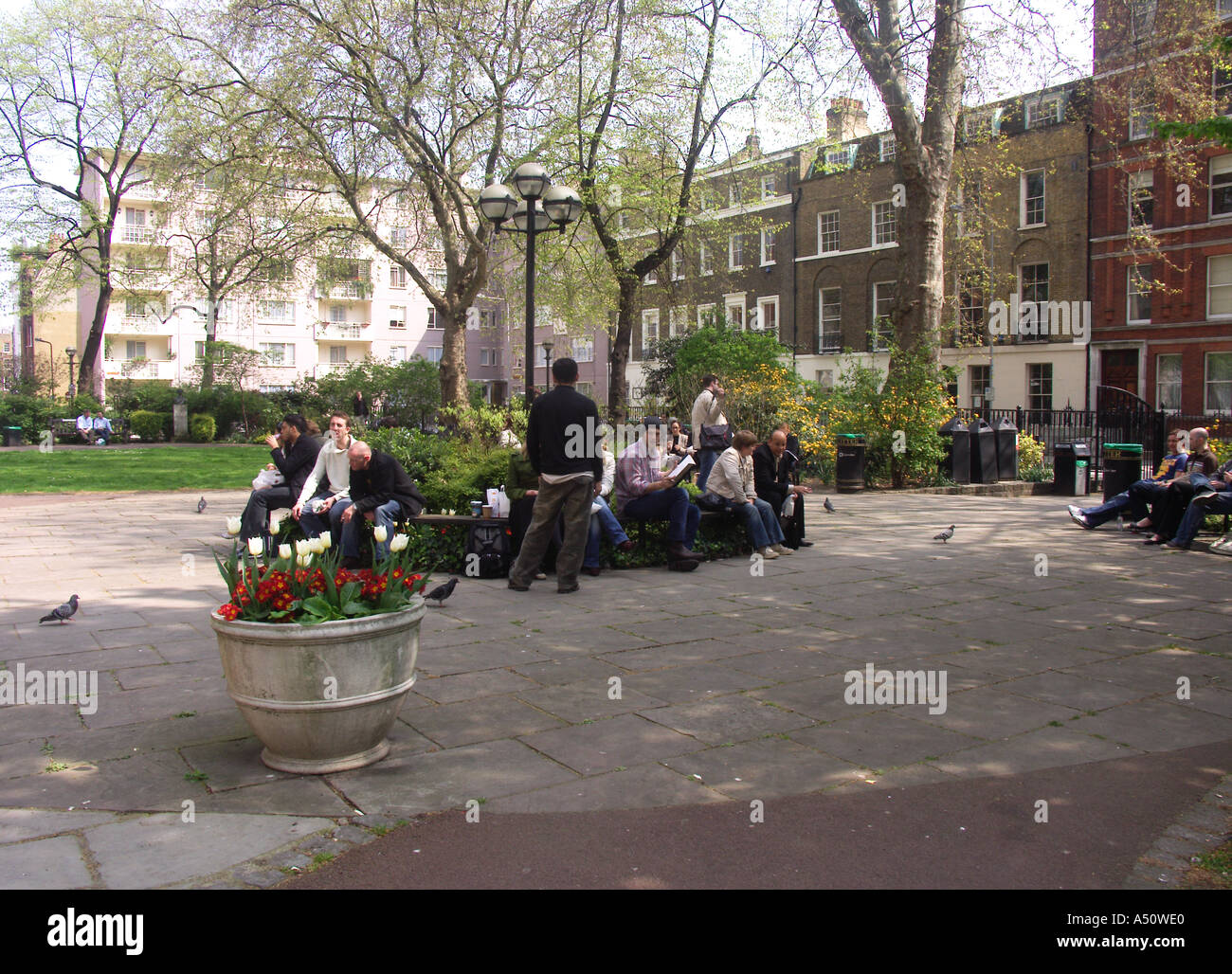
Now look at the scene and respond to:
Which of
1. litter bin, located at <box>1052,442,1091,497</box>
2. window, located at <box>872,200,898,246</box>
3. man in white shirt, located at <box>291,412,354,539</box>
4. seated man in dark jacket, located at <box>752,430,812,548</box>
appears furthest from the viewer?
window, located at <box>872,200,898,246</box>

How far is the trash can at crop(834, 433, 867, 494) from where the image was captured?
1766 centimetres

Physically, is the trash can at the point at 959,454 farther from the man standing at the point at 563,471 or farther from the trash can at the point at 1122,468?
the man standing at the point at 563,471

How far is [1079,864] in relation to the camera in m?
3.38

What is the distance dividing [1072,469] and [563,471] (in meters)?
13.3

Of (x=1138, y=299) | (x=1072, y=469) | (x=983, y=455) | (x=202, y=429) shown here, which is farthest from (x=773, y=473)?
(x=202, y=429)

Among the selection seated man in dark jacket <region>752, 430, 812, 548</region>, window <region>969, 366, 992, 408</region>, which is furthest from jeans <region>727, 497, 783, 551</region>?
window <region>969, 366, 992, 408</region>

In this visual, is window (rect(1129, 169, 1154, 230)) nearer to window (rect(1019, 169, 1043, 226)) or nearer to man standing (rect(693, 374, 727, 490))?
window (rect(1019, 169, 1043, 226))

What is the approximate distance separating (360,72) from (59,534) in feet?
33.6

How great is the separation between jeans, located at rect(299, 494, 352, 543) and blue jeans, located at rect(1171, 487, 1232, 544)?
29.2ft

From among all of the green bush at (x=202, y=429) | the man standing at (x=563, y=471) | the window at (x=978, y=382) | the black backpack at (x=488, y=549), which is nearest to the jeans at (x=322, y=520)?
the black backpack at (x=488, y=549)

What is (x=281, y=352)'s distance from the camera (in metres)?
61.3

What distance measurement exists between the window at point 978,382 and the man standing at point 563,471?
31.3 m

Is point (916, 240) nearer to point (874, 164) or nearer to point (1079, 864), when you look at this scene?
point (1079, 864)
